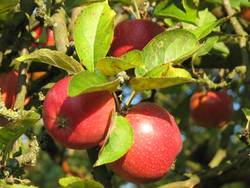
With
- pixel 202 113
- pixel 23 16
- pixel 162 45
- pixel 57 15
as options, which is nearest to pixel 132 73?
pixel 162 45

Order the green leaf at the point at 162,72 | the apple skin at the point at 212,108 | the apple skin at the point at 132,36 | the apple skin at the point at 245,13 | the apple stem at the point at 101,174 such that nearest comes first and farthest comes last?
the green leaf at the point at 162,72, the apple stem at the point at 101,174, the apple skin at the point at 132,36, the apple skin at the point at 245,13, the apple skin at the point at 212,108

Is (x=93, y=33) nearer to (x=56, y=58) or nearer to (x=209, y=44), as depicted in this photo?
(x=56, y=58)

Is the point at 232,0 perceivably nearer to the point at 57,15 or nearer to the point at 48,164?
the point at 57,15

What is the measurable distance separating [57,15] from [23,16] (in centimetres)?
20

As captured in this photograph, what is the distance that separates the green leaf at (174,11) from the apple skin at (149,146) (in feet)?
0.98

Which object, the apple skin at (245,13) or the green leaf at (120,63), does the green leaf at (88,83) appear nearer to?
the green leaf at (120,63)

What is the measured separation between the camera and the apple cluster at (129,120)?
957mm

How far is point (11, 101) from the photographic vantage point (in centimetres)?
126

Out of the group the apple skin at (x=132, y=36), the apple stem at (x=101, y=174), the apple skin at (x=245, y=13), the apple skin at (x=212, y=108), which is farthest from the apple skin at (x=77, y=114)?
the apple skin at (x=212, y=108)

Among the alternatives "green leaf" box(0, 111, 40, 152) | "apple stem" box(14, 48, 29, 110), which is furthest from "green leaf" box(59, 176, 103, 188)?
"apple stem" box(14, 48, 29, 110)

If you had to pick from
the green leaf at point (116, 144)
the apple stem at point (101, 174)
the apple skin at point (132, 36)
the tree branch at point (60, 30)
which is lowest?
the apple stem at point (101, 174)

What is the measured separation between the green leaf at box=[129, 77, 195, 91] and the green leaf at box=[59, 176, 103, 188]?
17 centimetres

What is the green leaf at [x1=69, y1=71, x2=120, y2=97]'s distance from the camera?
2.87ft

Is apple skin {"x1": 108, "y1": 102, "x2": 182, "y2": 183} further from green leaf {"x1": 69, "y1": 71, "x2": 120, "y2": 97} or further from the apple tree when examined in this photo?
green leaf {"x1": 69, "y1": 71, "x2": 120, "y2": 97}
